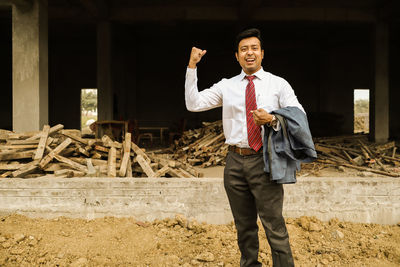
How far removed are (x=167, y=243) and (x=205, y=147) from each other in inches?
191

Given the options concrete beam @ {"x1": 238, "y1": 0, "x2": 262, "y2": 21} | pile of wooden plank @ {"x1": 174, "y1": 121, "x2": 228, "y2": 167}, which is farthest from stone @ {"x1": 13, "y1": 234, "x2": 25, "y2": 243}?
concrete beam @ {"x1": 238, "y1": 0, "x2": 262, "y2": 21}

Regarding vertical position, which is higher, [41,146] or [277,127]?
[277,127]

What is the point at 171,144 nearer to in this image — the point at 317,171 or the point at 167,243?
the point at 317,171

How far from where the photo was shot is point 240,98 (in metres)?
2.28

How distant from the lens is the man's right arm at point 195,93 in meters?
2.23

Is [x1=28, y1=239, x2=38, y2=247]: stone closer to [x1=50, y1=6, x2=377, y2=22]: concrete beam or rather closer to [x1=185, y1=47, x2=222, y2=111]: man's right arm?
[x1=185, y1=47, x2=222, y2=111]: man's right arm

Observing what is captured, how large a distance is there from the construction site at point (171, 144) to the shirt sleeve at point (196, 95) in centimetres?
161

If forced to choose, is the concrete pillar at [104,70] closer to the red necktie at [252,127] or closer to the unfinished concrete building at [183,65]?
the unfinished concrete building at [183,65]

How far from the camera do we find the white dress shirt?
2.24 metres

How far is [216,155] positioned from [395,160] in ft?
16.4

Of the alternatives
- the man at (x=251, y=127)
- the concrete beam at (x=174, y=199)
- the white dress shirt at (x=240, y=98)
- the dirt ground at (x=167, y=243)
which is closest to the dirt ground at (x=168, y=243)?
the dirt ground at (x=167, y=243)

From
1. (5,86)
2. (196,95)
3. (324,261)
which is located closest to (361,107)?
(5,86)

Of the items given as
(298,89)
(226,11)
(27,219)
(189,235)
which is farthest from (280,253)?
(298,89)

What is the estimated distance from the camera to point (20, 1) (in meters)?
7.98
